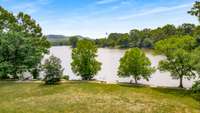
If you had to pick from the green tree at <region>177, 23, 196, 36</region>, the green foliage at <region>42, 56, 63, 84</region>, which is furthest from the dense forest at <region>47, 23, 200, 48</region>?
the green foliage at <region>42, 56, 63, 84</region>

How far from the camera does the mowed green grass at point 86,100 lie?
2958 centimetres

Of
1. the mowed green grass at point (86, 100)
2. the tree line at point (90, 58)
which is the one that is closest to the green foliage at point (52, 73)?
the mowed green grass at point (86, 100)

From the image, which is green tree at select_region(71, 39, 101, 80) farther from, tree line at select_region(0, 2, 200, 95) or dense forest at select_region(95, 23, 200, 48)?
dense forest at select_region(95, 23, 200, 48)

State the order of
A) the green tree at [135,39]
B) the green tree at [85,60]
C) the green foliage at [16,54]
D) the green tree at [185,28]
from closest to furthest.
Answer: the green foliage at [16,54], the green tree at [85,60], the green tree at [185,28], the green tree at [135,39]

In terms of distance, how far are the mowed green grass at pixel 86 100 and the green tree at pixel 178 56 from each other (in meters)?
8.05

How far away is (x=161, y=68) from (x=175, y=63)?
2.84m

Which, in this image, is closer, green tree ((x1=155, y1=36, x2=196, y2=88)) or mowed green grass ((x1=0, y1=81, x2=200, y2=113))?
mowed green grass ((x1=0, y1=81, x2=200, y2=113))

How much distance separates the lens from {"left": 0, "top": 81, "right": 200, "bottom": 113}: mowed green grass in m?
29.6

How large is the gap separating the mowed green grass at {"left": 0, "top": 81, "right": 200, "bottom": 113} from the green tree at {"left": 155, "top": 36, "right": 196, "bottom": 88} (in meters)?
8.05

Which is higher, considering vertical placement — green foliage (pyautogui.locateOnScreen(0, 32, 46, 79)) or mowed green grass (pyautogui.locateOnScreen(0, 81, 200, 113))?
green foliage (pyautogui.locateOnScreen(0, 32, 46, 79))

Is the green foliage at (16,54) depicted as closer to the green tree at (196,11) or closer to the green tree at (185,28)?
the green tree at (196,11)

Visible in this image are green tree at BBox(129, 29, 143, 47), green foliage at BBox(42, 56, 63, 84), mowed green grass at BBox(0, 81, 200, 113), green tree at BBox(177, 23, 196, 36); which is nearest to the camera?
mowed green grass at BBox(0, 81, 200, 113)

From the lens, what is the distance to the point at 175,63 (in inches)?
1919

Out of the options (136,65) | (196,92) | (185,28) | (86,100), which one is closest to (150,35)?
(185,28)
